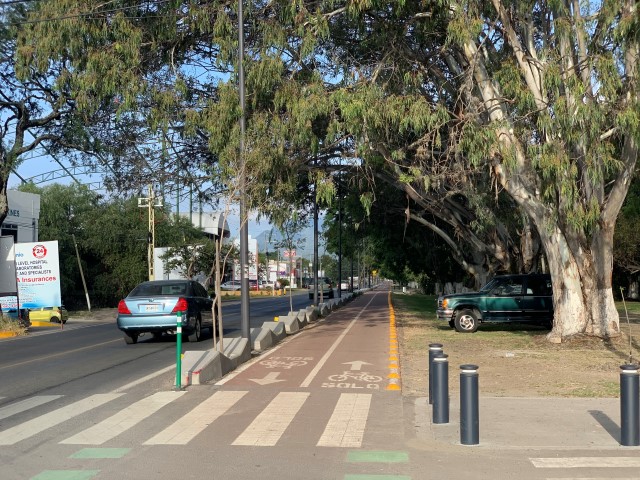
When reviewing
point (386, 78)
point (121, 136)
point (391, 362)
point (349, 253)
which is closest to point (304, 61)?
point (386, 78)

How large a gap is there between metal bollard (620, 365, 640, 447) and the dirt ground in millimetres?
3187

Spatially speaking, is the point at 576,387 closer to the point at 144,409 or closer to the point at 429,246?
the point at 144,409

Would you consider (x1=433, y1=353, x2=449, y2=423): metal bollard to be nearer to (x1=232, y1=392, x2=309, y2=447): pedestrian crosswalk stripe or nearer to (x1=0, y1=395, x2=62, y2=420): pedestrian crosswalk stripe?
(x1=232, y1=392, x2=309, y2=447): pedestrian crosswalk stripe

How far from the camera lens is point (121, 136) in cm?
2225

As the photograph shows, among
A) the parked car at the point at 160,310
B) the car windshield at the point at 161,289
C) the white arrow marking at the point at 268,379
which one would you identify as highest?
the car windshield at the point at 161,289

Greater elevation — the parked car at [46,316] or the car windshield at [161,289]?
the car windshield at [161,289]

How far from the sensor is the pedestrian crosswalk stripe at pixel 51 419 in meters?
8.12

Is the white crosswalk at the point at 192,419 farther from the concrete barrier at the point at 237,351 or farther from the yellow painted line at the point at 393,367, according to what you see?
the concrete barrier at the point at 237,351

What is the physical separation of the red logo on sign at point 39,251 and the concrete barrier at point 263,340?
13169 mm

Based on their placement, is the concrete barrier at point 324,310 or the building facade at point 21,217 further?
the building facade at point 21,217

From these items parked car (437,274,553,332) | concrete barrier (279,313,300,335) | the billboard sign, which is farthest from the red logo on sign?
parked car (437,274,553,332)

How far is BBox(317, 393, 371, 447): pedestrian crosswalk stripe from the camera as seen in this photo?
307 inches

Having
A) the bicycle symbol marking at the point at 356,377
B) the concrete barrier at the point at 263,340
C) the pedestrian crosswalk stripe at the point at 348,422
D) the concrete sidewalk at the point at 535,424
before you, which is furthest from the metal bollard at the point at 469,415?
the concrete barrier at the point at 263,340

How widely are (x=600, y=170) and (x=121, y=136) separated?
46.5ft
